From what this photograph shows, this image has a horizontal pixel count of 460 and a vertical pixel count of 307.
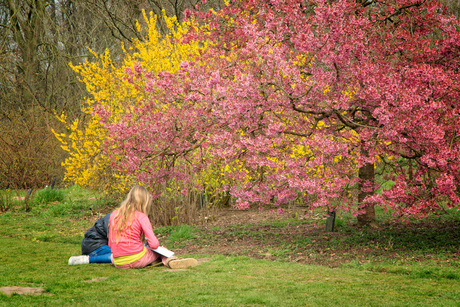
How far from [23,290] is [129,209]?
1.55 metres

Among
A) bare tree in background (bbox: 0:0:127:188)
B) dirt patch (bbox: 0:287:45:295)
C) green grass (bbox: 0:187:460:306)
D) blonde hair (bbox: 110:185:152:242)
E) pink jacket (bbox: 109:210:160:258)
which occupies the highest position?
bare tree in background (bbox: 0:0:127:188)

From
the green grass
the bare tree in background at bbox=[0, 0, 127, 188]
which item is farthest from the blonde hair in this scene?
the bare tree in background at bbox=[0, 0, 127, 188]

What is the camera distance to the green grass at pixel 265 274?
3.77m

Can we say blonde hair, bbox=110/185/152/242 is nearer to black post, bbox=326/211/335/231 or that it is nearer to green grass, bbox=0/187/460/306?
green grass, bbox=0/187/460/306

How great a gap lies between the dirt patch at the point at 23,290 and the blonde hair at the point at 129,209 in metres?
1.25

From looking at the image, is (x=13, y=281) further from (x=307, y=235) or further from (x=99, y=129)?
(x=99, y=129)

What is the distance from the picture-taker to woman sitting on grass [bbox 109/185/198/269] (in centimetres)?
524

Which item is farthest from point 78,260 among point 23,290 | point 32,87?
point 32,87

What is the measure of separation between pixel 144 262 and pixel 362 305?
9.00 feet

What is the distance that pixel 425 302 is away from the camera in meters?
3.73

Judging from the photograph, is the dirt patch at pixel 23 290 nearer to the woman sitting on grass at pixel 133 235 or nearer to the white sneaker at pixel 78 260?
the woman sitting on grass at pixel 133 235

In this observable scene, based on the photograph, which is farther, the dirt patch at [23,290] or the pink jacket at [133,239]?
the pink jacket at [133,239]

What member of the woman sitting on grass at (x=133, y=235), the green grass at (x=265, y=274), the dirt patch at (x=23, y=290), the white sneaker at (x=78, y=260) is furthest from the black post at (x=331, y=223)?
the dirt patch at (x=23, y=290)

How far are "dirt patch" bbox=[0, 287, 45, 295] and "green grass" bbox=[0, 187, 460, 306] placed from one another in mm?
71
